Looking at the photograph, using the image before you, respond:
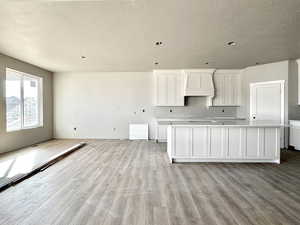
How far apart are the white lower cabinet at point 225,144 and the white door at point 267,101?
6.50 feet

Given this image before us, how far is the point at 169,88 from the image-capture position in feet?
22.1

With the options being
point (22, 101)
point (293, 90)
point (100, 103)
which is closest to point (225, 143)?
point (293, 90)

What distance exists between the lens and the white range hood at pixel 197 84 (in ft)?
21.7

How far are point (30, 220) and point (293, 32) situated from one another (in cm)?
513

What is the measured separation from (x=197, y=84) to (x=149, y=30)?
12.3 ft

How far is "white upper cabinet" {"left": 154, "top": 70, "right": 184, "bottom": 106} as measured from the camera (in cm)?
672

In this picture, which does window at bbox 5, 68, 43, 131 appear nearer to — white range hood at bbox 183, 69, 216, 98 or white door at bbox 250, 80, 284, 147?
white range hood at bbox 183, 69, 216, 98

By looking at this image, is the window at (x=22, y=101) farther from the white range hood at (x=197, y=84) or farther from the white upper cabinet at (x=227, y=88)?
the white upper cabinet at (x=227, y=88)

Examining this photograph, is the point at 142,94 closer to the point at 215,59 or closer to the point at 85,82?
the point at 85,82

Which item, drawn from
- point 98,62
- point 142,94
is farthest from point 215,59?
point 98,62

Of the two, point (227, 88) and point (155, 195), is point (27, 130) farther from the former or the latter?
point (227, 88)

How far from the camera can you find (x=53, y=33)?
3.48m

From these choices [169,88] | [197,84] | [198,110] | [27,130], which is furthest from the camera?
[198,110]

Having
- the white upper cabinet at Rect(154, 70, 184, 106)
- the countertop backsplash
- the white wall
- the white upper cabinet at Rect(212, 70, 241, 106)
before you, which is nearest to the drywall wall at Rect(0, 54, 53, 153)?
the white wall
